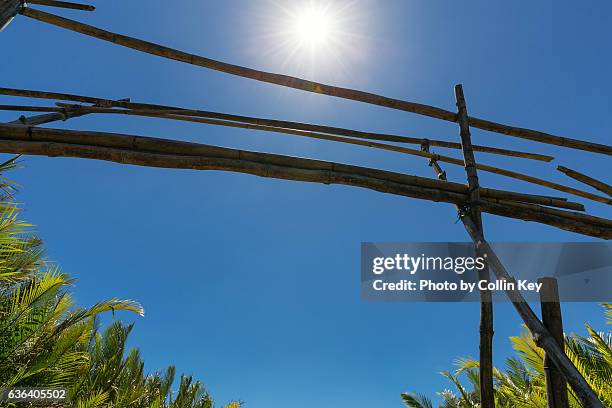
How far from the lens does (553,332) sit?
6.23ft

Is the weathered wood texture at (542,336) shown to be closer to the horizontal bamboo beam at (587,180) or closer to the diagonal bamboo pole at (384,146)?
the diagonal bamboo pole at (384,146)

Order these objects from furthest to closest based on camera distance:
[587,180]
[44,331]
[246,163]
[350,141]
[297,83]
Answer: [44,331] → [587,180] → [350,141] → [297,83] → [246,163]

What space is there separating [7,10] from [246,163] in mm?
1198

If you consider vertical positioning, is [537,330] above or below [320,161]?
below

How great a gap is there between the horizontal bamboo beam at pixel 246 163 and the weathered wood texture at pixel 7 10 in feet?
1.76

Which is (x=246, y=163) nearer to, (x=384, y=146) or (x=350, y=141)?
(x=350, y=141)

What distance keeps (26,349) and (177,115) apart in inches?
176

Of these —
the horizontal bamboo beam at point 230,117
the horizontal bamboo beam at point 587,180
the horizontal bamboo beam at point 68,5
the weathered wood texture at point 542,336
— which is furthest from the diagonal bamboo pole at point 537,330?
the horizontal bamboo beam at point 68,5

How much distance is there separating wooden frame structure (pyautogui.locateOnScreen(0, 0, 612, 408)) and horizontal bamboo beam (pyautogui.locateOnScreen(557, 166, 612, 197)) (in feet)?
0.54

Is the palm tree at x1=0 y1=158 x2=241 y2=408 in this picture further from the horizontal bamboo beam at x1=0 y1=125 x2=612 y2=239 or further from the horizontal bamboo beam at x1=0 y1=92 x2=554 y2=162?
the horizontal bamboo beam at x1=0 y1=125 x2=612 y2=239

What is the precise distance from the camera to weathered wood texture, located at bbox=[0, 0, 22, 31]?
1.68 metres

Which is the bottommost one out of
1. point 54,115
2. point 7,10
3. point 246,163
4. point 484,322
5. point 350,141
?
point 484,322

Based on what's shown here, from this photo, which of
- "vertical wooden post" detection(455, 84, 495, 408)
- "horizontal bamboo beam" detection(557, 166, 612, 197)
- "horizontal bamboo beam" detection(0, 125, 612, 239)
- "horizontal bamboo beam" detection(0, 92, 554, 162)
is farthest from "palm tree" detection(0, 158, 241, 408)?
"horizontal bamboo beam" detection(557, 166, 612, 197)

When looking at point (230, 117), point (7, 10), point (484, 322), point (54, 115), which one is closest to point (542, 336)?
point (484, 322)
